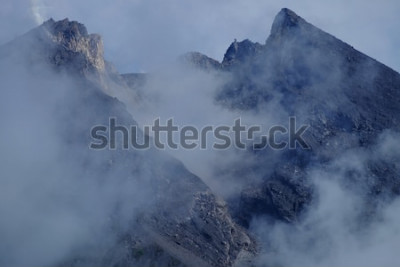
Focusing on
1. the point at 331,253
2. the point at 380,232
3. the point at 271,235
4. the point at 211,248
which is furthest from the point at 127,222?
the point at 380,232

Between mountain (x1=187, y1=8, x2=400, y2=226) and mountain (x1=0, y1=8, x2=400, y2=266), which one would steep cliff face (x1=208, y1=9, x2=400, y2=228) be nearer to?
mountain (x1=187, y1=8, x2=400, y2=226)

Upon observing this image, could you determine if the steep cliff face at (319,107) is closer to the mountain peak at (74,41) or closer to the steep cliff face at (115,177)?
the steep cliff face at (115,177)

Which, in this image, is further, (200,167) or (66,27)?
(66,27)

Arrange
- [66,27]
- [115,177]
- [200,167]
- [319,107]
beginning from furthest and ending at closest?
[66,27] < [200,167] < [319,107] < [115,177]

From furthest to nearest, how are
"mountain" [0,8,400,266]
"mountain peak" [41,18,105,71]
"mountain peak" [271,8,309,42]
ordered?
1. "mountain peak" [271,8,309,42]
2. "mountain peak" [41,18,105,71]
3. "mountain" [0,8,400,266]

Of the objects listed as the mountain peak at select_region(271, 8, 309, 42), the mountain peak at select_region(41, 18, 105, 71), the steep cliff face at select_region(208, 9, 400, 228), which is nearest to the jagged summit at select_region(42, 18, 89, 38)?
the mountain peak at select_region(41, 18, 105, 71)

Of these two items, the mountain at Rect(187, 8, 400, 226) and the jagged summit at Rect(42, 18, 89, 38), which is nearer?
the mountain at Rect(187, 8, 400, 226)

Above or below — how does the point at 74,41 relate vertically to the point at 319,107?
below

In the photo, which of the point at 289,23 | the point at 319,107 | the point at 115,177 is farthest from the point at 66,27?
the point at 319,107

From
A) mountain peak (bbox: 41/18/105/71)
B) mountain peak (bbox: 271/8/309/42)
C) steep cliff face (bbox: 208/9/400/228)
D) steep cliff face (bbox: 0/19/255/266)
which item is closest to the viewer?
steep cliff face (bbox: 0/19/255/266)

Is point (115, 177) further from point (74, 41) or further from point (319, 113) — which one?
point (319, 113)

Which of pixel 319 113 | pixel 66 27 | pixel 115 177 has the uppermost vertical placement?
pixel 319 113
